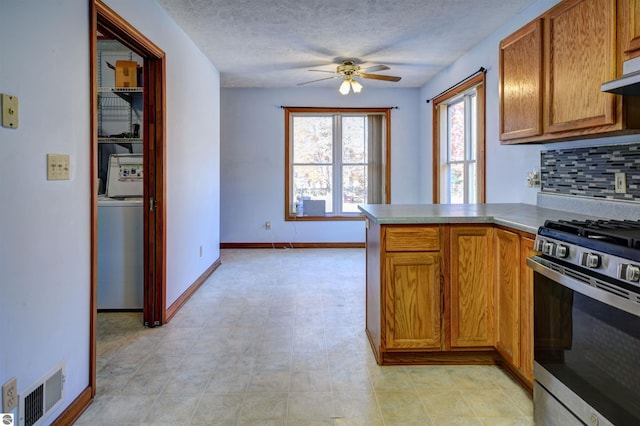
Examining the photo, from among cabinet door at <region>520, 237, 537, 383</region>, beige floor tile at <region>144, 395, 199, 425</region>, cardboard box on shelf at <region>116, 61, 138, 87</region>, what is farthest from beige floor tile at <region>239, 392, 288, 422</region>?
cardboard box on shelf at <region>116, 61, 138, 87</region>

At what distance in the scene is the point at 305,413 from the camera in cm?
201

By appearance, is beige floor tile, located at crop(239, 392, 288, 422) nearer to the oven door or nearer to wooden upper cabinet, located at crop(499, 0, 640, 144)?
the oven door

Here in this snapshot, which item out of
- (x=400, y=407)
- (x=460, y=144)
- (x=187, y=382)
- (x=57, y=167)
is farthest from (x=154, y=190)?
(x=460, y=144)

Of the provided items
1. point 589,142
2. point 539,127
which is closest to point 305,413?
point 539,127

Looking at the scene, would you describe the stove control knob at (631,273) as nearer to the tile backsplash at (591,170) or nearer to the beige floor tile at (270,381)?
the tile backsplash at (591,170)

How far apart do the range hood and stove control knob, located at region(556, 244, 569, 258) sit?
26.5 inches

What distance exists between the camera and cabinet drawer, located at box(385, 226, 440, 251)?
2432mm

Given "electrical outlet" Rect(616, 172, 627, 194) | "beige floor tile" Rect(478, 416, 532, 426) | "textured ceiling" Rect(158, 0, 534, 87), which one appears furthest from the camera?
"textured ceiling" Rect(158, 0, 534, 87)

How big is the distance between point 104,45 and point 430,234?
3657 millimetres

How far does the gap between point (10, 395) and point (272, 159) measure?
209 inches

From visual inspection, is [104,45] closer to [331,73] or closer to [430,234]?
[331,73]

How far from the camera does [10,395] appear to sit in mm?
1547

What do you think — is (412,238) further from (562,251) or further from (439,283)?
(562,251)

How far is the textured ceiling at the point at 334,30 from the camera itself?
132 inches
